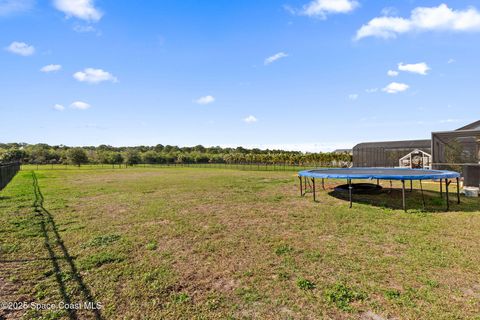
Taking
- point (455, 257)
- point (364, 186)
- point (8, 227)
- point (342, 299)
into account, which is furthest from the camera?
point (364, 186)

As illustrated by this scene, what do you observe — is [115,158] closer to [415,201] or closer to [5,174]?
[5,174]

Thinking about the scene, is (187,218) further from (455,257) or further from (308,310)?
(455,257)

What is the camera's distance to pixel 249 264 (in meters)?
3.33

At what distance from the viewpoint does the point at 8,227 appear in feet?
16.8

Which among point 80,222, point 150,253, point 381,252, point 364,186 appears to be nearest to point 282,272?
point 381,252

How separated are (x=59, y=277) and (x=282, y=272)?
2.68 meters

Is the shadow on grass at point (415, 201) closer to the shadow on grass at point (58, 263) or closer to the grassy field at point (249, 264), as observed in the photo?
the grassy field at point (249, 264)

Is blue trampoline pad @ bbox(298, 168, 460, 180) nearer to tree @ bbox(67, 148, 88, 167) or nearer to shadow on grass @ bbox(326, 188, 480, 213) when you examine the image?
shadow on grass @ bbox(326, 188, 480, 213)

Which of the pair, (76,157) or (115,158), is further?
(115,158)

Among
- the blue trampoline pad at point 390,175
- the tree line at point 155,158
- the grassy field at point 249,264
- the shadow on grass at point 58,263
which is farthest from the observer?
the tree line at point 155,158

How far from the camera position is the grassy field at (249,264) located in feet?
7.80

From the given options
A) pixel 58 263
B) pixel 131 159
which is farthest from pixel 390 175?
pixel 131 159

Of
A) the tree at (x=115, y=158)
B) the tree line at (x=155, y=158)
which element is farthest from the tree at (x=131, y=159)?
the tree at (x=115, y=158)

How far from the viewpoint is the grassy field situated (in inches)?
93.7
